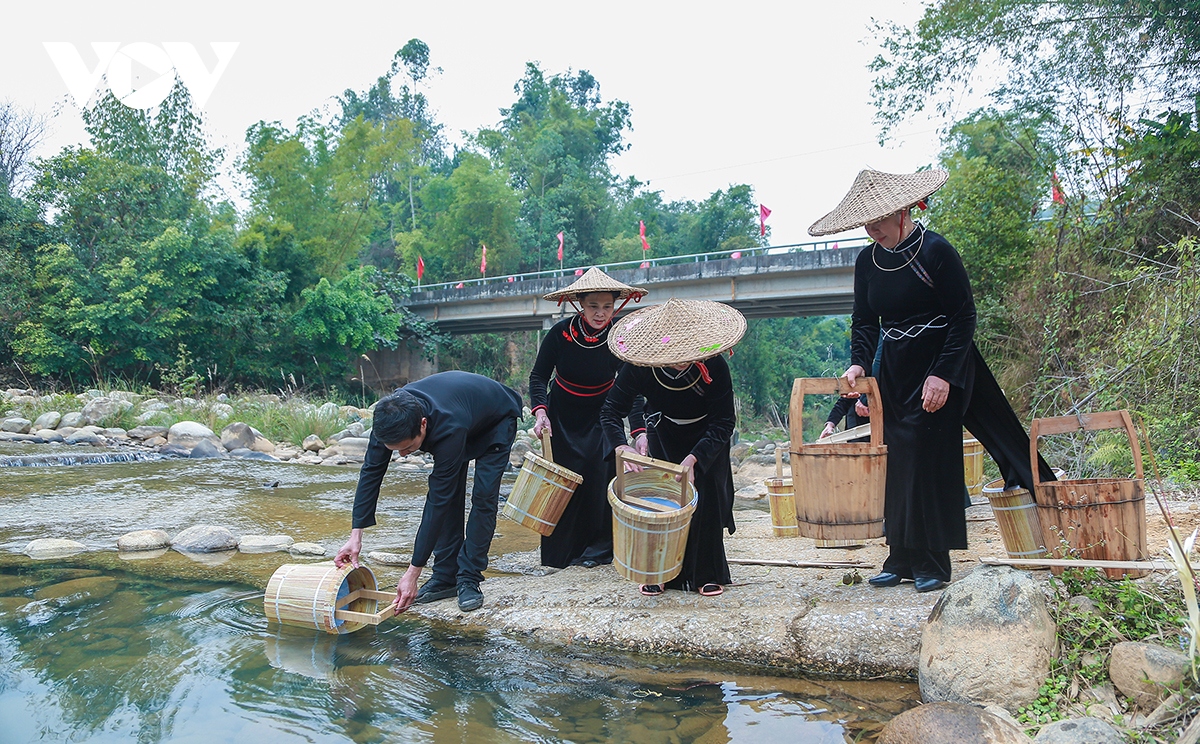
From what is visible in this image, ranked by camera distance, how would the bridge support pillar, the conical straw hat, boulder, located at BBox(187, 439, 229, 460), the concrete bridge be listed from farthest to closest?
the bridge support pillar < the concrete bridge < boulder, located at BBox(187, 439, 229, 460) < the conical straw hat

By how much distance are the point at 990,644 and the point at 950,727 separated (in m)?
0.55

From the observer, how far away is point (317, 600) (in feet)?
13.1

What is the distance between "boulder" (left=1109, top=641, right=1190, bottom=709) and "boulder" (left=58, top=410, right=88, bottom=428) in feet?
52.2

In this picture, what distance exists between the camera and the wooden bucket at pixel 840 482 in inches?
152

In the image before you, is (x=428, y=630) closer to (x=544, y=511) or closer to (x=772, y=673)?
(x=544, y=511)

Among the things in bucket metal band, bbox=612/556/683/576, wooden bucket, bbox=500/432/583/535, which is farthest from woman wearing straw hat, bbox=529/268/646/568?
bucket metal band, bbox=612/556/683/576

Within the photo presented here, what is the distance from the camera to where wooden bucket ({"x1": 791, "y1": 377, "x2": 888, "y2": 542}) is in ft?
12.7

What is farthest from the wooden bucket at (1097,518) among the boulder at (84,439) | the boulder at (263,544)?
the boulder at (84,439)

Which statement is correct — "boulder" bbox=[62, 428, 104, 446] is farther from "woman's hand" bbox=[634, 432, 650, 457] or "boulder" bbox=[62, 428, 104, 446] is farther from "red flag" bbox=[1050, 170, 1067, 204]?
"red flag" bbox=[1050, 170, 1067, 204]

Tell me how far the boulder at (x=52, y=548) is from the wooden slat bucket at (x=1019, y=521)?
597cm

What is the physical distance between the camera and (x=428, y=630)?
14.1 ft

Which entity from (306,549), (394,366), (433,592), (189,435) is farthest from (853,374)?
(394,366)

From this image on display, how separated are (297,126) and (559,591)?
96.8ft

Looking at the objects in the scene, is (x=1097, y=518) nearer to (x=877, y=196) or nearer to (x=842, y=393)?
(x=842, y=393)
